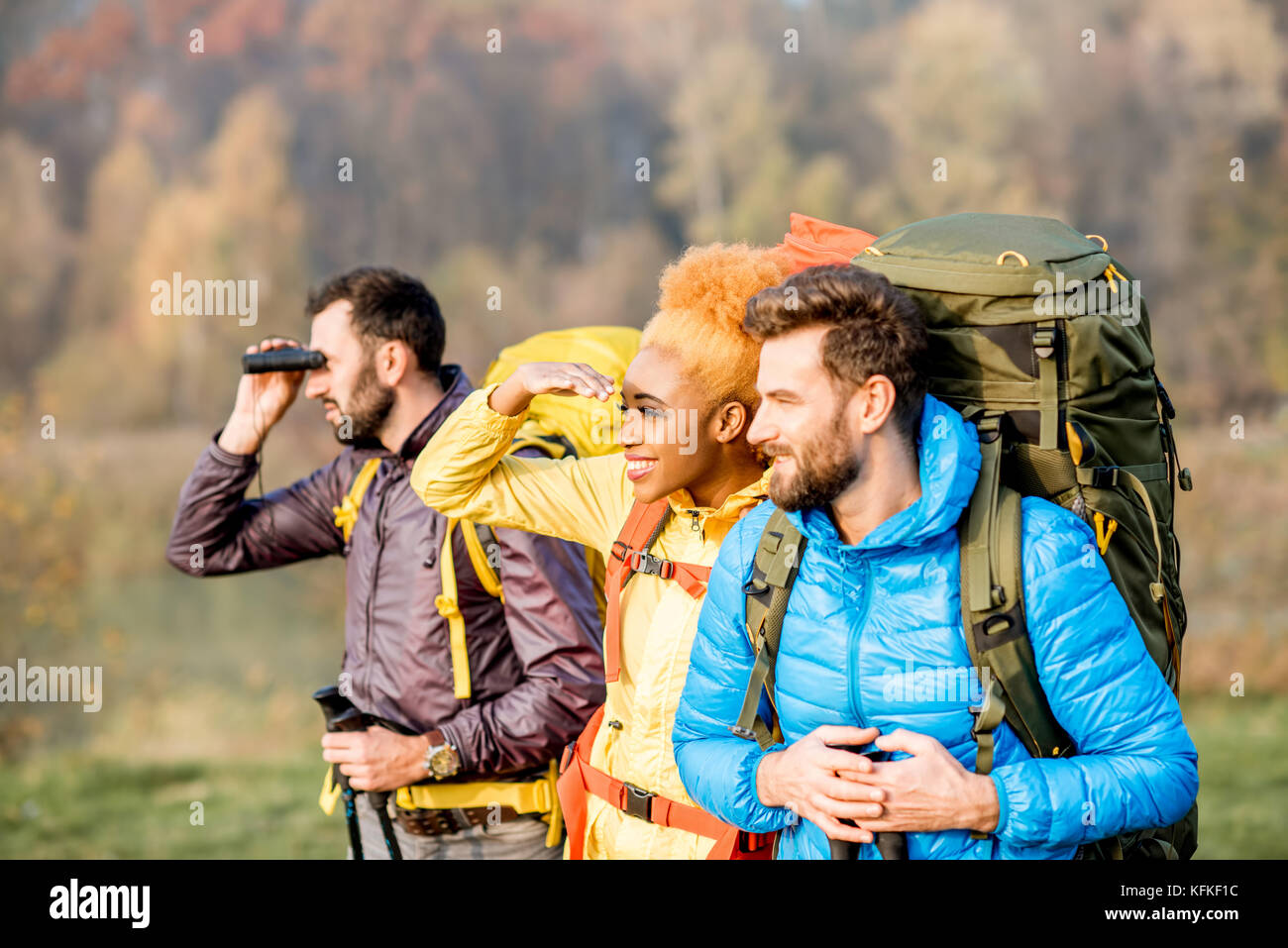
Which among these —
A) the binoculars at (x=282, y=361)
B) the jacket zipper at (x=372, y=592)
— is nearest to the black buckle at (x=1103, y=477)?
the jacket zipper at (x=372, y=592)

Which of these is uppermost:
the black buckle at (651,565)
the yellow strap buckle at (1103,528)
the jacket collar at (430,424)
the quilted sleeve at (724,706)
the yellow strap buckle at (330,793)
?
the jacket collar at (430,424)

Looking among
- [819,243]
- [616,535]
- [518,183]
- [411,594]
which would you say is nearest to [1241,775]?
[411,594]

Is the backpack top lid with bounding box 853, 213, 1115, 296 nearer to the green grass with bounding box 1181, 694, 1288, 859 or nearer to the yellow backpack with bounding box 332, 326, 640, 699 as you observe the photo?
the yellow backpack with bounding box 332, 326, 640, 699

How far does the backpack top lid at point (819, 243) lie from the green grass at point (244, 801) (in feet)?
19.7

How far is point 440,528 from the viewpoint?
3.66 metres

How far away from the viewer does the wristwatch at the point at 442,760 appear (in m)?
3.55

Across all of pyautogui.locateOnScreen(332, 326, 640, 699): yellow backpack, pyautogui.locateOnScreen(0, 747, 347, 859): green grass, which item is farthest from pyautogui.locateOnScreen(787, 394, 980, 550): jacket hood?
pyautogui.locateOnScreen(0, 747, 347, 859): green grass

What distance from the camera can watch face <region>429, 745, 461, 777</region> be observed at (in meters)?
3.55

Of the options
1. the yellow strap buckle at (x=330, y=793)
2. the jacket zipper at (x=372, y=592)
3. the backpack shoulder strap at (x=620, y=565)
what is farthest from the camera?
the yellow strap buckle at (x=330, y=793)

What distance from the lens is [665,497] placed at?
2.95 metres

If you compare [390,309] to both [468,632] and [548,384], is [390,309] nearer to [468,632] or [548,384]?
[468,632]

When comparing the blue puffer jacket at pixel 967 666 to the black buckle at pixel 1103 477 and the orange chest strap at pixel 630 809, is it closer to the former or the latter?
the black buckle at pixel 1103 477
